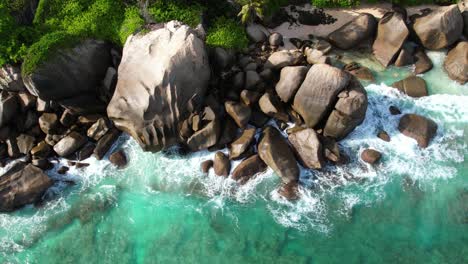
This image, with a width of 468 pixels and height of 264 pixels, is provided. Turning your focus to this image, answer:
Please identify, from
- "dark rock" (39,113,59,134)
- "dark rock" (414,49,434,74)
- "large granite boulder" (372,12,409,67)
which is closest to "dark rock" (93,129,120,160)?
"dark rock" (39,113,59,134)

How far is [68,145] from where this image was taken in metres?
22.8

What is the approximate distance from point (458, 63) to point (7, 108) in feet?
85.0

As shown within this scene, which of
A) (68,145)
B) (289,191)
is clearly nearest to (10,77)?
(68,145)

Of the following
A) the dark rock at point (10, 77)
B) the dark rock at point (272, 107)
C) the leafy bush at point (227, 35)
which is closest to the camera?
the dark rock at point (272, 107)

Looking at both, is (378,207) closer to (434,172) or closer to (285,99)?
(434,172)

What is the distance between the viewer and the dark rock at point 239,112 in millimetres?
21688

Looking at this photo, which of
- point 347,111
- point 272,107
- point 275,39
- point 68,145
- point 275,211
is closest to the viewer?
point 275,211

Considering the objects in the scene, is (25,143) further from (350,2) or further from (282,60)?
(350,2)

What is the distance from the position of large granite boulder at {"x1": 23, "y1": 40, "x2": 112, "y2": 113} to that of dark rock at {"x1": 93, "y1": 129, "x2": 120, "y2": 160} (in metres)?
1.77

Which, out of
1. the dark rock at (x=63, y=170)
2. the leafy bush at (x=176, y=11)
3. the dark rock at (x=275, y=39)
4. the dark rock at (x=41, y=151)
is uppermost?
the leafy bush at (x=176, y=11)

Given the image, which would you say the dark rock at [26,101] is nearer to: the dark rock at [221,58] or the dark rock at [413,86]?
the dark rock at [221,58]

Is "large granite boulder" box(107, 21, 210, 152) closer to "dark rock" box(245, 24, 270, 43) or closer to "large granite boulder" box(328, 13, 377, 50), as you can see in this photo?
"dark rock" box(245, 24, 270, 43)

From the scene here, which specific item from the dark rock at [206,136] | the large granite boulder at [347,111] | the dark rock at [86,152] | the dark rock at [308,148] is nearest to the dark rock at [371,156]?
the large granite boulder at [347,111]

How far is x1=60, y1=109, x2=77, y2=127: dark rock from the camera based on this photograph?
2341 cm
